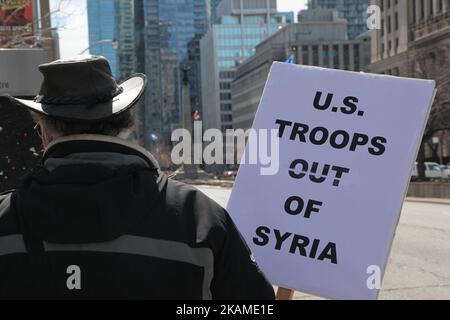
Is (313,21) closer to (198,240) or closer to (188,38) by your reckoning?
(188,38)

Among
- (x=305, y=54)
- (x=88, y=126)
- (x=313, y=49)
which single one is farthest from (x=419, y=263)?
(x=313, y=49)

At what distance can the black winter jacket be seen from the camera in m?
1.59

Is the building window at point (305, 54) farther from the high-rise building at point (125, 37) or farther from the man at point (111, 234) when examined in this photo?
the man at point (111, 234)

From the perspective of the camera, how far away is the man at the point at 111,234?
1.59 m

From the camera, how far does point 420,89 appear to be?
289 centimetres

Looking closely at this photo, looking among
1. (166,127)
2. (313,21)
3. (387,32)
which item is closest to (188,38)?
(166,127)

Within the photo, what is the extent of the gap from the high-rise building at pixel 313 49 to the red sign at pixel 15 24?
94167 mm

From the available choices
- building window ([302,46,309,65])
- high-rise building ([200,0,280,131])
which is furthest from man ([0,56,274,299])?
high-rise building ([200,0,280,131])

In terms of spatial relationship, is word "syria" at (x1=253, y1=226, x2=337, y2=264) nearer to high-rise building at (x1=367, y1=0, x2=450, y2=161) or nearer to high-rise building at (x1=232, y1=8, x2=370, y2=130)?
high-rise building at (x1=367, y1=0, x2=450, y2=161)

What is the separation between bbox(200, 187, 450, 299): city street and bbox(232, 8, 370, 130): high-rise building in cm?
9914

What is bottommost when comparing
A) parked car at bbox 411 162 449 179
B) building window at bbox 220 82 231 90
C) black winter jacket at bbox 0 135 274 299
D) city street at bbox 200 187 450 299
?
parked car at bbox 411 162 449 179

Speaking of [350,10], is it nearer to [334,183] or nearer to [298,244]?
[334,183]

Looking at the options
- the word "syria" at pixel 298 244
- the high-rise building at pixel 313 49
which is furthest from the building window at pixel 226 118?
the word "syria" at pixel 298 244
